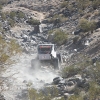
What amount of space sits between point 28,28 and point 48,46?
64.9 ft

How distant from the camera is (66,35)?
31.2m

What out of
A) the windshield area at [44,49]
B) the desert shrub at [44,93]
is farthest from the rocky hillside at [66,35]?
the windshield area at [44,49]

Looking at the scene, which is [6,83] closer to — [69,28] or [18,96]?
[18,96]

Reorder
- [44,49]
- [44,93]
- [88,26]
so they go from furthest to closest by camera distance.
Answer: [88,26], [44,49], [44,93]

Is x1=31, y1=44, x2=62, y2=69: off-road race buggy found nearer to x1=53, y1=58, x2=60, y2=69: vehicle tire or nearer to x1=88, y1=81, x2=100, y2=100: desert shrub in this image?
x1=53, y1=58, x2=60, y2=69: vehicle tire

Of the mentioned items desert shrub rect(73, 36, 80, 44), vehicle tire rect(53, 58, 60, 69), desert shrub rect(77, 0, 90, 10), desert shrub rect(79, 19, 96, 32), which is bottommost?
vehicle tire rect(53, 58, 60, 69)

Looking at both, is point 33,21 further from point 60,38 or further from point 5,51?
point 5,51

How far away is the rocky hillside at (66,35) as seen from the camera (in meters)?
16.0

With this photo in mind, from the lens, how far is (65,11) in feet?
151

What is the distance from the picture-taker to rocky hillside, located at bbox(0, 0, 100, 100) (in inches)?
629

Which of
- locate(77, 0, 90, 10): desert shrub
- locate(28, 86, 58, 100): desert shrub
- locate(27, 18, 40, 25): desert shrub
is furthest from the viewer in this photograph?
locate(77, 0, 90, 10): desert shrub

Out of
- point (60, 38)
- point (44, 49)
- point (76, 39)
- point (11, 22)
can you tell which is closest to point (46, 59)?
point (44, 49)

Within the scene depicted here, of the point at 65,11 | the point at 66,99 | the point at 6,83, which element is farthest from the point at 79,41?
the point at 65,11

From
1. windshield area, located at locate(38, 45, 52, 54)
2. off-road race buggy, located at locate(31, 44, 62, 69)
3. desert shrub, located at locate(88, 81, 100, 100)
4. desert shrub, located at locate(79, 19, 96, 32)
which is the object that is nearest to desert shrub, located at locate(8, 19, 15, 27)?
desert shrub, located at locate(79, 19, 96, 32)
